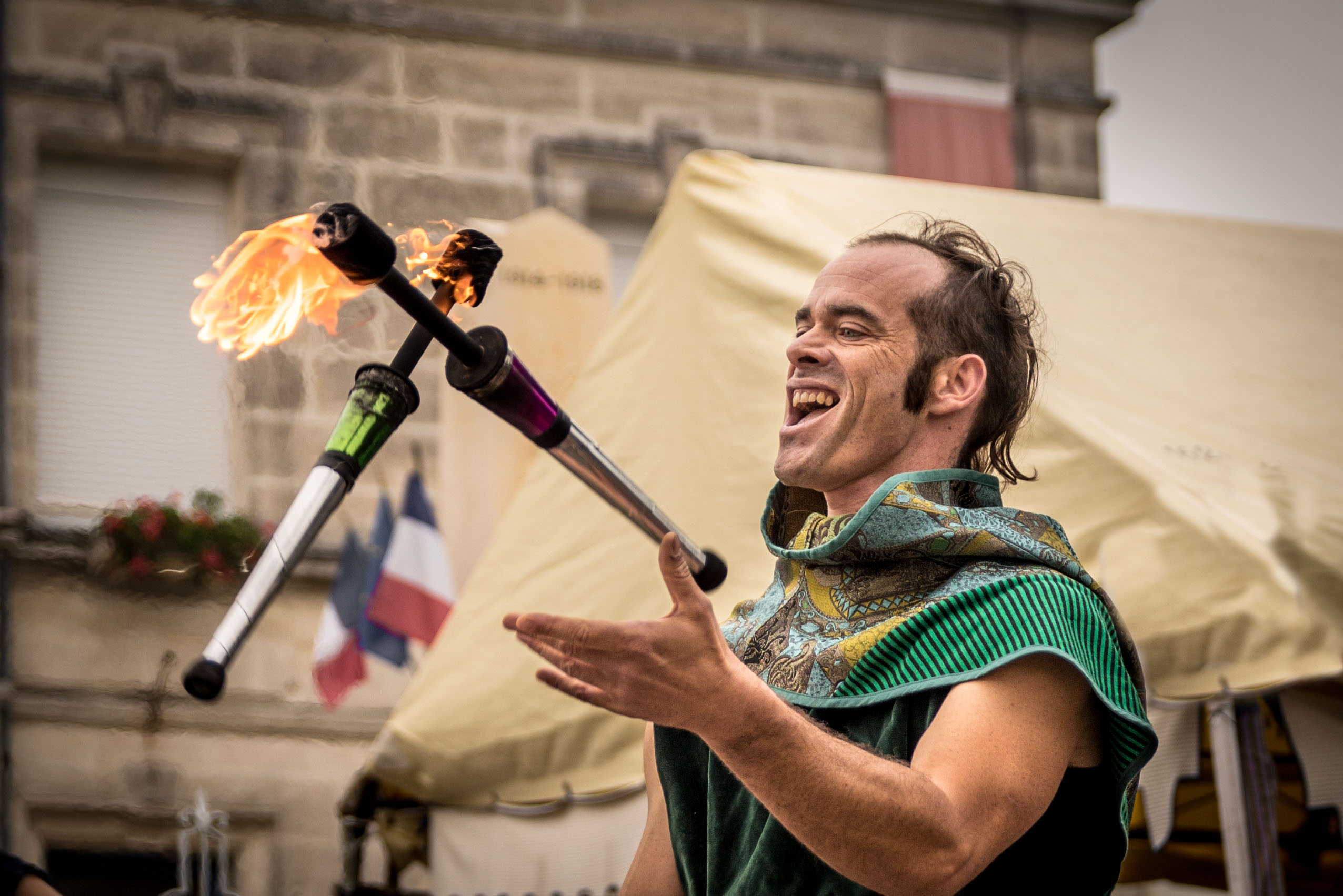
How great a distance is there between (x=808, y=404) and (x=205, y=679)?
91 cm

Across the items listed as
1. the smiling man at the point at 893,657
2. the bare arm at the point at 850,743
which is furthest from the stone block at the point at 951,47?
the bare arm at the point at 850,743

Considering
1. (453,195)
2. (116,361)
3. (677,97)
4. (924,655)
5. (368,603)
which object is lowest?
(368,603)

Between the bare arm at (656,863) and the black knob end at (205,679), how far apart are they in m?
0.74

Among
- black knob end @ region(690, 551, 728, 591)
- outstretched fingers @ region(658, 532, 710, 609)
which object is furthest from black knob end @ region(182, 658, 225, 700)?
black knob end @ region(690, 551, 728, 591)

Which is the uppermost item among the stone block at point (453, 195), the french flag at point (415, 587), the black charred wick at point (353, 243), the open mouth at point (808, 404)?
the black charred wick at point (353, 243)

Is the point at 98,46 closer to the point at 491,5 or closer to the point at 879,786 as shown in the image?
the point at 491,5

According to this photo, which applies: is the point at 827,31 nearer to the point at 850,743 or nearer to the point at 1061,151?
the point at 1061,151

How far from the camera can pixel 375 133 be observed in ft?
28.6

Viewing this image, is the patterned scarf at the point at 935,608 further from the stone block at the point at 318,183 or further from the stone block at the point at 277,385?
the stone block at the point at 318,183

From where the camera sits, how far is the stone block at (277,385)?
27.1ft

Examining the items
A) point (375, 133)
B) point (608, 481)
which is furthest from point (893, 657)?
point (375, 133)

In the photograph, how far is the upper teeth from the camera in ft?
6.40

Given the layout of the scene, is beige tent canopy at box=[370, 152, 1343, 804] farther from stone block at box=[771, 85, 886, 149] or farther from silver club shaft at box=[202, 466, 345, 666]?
stone block at box=[771, 85, 886, 149]

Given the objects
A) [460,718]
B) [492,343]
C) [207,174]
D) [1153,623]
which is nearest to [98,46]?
[207,174]
